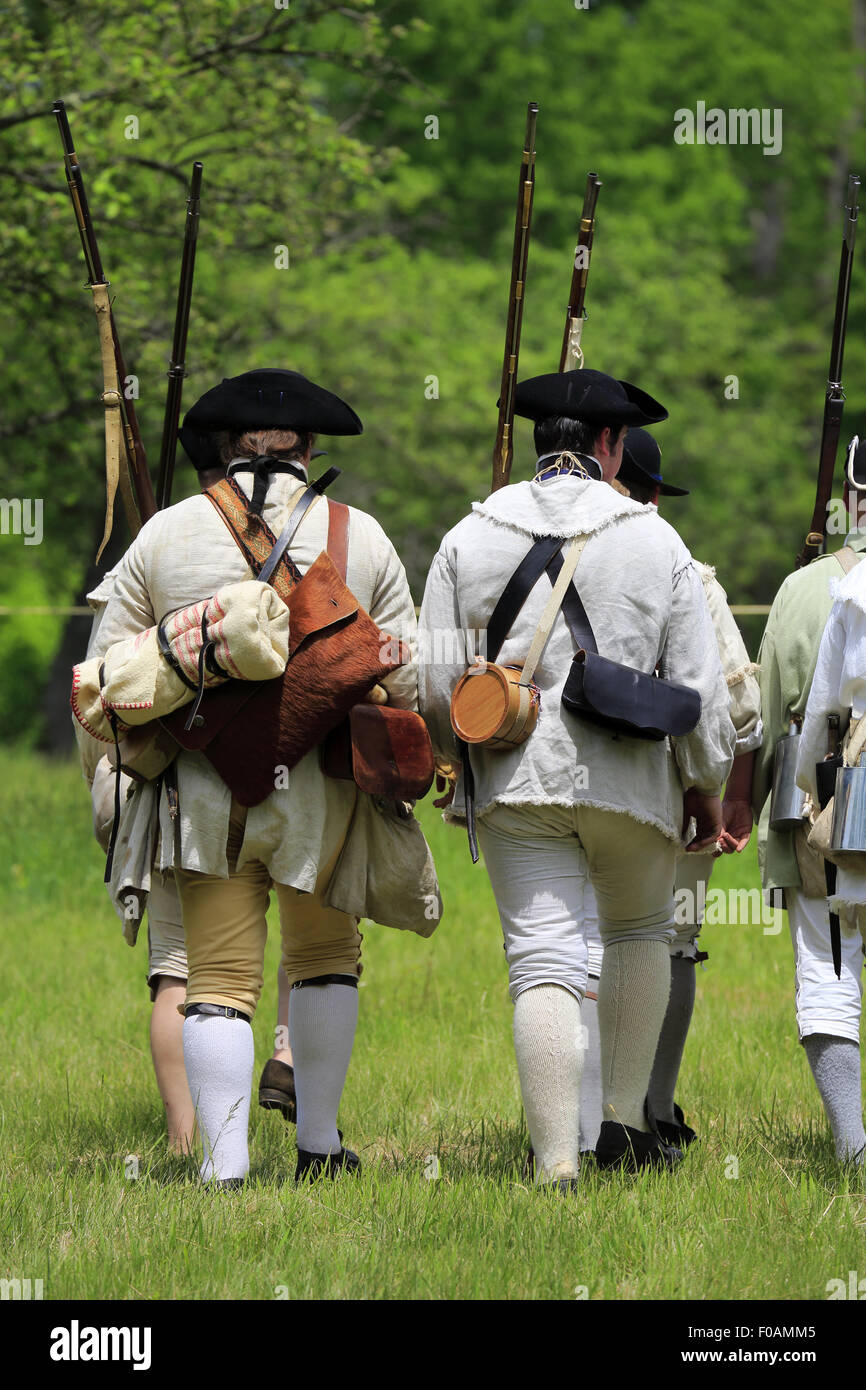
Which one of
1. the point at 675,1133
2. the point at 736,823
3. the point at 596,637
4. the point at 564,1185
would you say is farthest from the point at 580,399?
the point at 675,1133

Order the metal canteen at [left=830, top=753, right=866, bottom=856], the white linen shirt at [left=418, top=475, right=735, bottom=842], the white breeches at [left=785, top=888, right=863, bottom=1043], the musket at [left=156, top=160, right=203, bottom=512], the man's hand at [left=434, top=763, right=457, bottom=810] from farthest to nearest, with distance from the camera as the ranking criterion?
the musket at [left=156, top=160, right=203, bottom=512] → the white breeches at [left=785, top=888, right=863, bottom=1043] → the man's hand at [left=434, top=763, right=457, bottom=810] → the white linen shirt at [left=418, top=475, right=735, bottom=842] → the metal canteen at [left=830, top=753, right=866, bottom=856]

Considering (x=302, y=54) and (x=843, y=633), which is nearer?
(x=843, y=633)

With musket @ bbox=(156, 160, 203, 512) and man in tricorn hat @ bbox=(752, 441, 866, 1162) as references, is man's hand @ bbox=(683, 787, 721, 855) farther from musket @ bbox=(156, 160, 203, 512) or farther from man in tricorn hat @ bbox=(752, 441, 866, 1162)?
musket @ bbox=(156, 160, 203, 512)

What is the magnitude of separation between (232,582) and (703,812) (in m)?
1.43

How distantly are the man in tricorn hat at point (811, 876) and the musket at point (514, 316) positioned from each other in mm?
1015

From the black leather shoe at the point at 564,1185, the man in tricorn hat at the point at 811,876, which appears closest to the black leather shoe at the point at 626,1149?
the black leather shoe at the point at 564,1185

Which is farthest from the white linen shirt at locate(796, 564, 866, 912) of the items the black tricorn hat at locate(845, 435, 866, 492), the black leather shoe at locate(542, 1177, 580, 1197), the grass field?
the black leather shoe at locate(542, 1177, 580, 1197)

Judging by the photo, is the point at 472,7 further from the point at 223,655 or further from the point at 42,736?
the point at 223,655

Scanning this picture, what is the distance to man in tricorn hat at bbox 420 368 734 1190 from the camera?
4.45 m

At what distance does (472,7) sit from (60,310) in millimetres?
11762

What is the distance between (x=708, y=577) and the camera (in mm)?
5301

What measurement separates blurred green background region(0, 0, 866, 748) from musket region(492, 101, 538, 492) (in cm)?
642

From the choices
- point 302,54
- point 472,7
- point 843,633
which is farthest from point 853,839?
point 472,7

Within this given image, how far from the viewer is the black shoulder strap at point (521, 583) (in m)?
4.54
